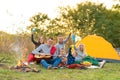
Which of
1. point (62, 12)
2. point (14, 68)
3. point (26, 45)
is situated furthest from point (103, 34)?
point (14, 68)

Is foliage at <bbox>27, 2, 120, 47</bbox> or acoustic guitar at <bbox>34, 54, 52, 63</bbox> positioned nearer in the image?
acoustic guitar at <bbox>34, 54, 52, 63</bbox>

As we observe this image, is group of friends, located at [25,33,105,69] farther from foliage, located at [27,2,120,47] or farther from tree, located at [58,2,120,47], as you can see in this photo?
tree, located at [58,2,120,47]

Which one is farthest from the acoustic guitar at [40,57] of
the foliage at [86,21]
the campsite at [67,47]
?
the foliage at [86,21]

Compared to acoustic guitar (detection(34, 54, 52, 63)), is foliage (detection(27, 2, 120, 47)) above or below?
above

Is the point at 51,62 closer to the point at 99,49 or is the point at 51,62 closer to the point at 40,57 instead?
the point at 40,57

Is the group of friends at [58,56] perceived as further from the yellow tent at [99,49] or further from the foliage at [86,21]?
the foliage at [86,21]

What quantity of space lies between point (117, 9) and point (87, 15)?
2199 mm

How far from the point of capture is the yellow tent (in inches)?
483

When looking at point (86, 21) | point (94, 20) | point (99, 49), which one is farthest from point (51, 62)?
Result: point (86, 21)

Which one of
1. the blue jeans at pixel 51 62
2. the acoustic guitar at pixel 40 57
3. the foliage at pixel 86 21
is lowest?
the blue jeans at pixel 51 62

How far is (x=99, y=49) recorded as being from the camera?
40.8ft

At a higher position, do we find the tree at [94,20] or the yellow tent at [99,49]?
the tree at [94,20]

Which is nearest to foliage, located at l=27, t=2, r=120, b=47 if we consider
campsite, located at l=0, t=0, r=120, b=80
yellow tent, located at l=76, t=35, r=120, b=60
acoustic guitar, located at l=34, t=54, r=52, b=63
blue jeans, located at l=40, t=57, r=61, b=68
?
campsite, located at l=0, t=0, r=120, b=80

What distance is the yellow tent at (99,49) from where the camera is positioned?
12258 mm
